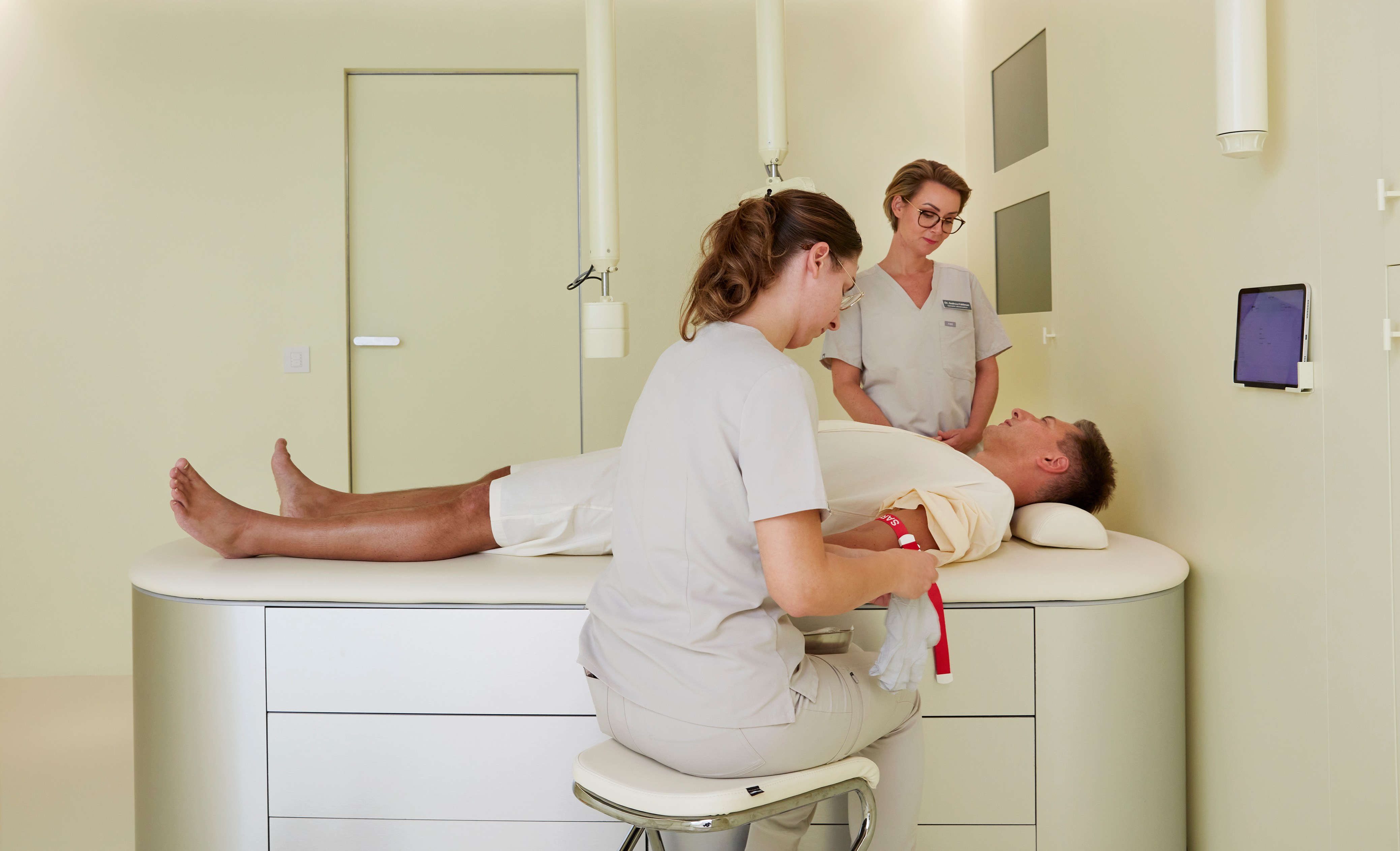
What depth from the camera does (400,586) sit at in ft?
5.16

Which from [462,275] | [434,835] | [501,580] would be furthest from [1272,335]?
[462,275]

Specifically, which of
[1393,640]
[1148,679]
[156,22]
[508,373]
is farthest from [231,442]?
[1393,640]

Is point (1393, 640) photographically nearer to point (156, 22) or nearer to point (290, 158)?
point (290, 158)

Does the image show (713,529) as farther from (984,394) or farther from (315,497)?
(984,394)

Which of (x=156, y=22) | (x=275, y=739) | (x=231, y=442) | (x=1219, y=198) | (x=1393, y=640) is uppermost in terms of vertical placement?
(x=156, y=22)

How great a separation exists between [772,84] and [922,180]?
508mm

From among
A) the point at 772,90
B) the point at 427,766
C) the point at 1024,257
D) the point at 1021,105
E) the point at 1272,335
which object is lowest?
the point at 427,766

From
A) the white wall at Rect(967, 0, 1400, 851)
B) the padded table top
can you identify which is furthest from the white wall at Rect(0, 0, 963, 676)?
the padded table top

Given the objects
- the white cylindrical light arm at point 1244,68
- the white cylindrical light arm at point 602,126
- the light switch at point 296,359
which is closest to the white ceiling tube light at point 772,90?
the white cylindrical light arm at point 602,126

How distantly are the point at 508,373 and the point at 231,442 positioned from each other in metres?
0.91

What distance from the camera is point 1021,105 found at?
8.89ft

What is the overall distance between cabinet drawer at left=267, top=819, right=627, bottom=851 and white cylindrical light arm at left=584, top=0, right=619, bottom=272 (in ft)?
3.11

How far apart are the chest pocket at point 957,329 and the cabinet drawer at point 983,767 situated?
971 millimetres

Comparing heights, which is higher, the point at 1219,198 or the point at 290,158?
the point at 290,158
